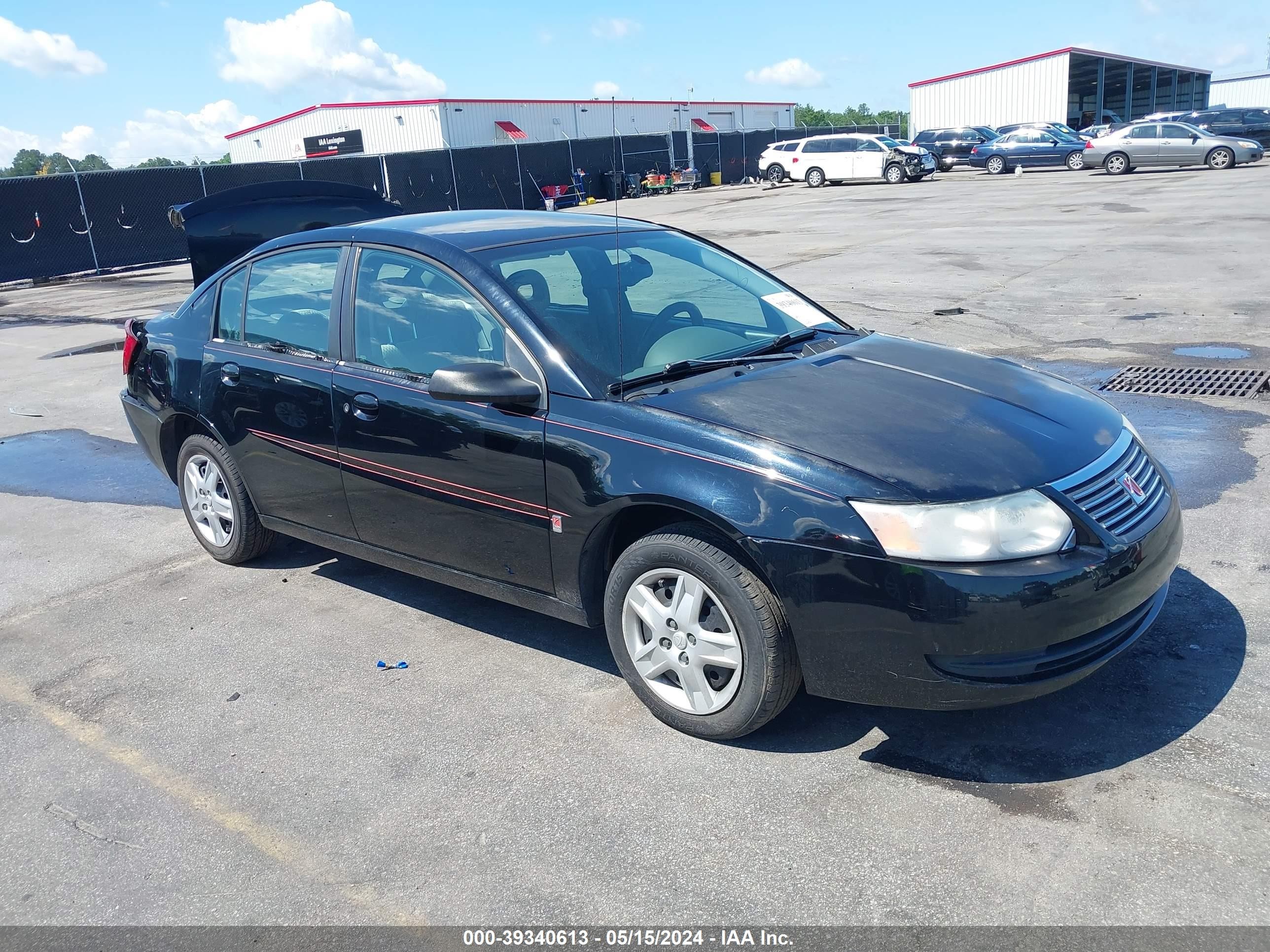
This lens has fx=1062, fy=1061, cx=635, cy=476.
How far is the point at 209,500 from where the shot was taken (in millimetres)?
5414

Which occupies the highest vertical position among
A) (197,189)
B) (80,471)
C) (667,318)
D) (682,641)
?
(197,189)

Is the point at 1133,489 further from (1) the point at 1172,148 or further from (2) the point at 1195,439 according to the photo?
(1) the point at 1172,148

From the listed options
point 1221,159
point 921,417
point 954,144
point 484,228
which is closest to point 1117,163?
point 1221,159

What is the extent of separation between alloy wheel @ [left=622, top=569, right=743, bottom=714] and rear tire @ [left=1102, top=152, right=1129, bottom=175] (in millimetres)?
34488

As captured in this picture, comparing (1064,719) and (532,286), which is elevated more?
(532,286)

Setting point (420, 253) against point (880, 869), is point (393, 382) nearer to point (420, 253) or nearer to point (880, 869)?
point (420, 253)

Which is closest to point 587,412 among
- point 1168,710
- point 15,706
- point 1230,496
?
point 1168,710

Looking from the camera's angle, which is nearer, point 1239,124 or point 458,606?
point 458,606

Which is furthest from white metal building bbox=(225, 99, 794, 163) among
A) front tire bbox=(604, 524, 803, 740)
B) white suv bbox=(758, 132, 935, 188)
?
front tire bbox=(604, 524, 803, 740)

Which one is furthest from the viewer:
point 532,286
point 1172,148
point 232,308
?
point 1172,148

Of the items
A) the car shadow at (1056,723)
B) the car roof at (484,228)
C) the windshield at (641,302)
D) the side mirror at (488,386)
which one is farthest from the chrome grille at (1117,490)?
the car roof at (484,228)

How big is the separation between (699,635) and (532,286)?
5.05ft

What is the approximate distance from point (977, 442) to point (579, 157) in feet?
121

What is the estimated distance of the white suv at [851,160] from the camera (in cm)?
3678
